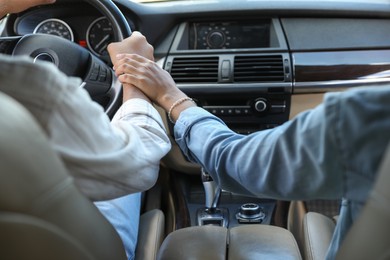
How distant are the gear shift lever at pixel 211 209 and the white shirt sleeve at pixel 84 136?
33.6 inches

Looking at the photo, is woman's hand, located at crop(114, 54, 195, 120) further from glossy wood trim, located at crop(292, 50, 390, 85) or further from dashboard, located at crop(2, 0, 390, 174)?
glossy wood trim, located at crop(292, 50, 390, 85)

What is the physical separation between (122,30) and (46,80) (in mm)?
808

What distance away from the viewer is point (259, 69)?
162cm

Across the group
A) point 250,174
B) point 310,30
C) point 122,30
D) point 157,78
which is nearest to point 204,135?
point 250,174

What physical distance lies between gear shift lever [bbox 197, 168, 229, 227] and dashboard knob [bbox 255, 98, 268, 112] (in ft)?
0.84

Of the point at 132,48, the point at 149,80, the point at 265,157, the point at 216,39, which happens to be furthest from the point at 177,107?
the point at 216,39

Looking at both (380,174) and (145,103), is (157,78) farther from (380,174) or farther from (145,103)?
(380,174)

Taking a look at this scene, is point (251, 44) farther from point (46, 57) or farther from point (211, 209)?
point (46, 57)

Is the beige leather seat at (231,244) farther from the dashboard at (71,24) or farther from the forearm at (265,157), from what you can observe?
the dashboard at (71,24)

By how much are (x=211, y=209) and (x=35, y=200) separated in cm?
110

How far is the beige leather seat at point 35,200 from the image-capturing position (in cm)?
53

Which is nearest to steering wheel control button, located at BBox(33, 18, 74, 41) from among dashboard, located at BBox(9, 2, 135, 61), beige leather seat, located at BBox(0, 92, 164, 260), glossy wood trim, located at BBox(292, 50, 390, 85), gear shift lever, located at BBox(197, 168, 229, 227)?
dashboard, located at BBox(9, 2, 135, 61)

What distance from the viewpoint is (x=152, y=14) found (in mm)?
1728

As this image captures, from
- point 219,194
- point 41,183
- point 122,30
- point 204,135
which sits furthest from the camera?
point 219,194
